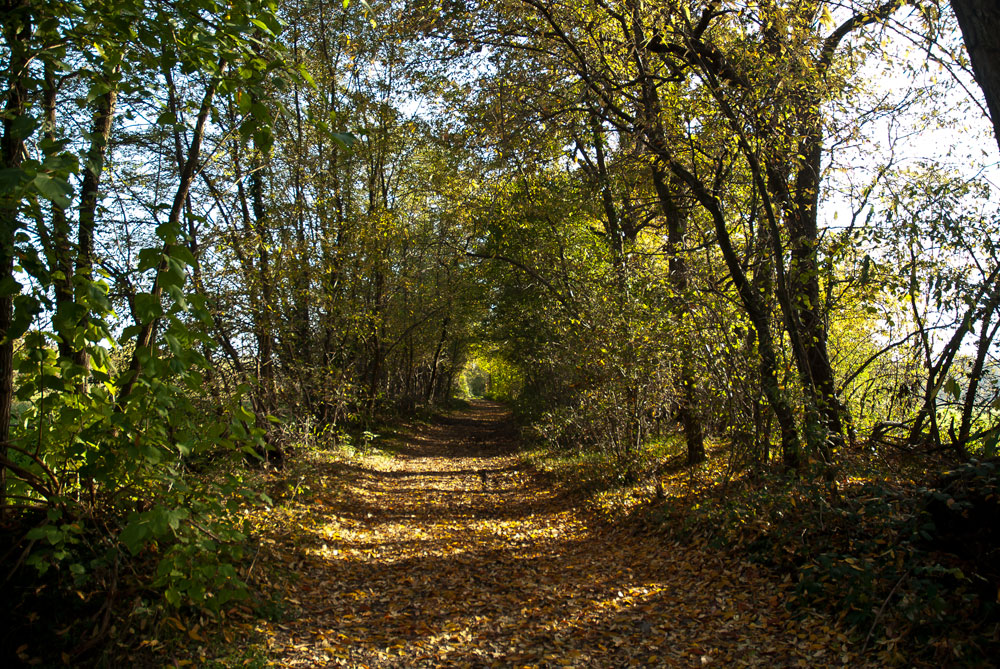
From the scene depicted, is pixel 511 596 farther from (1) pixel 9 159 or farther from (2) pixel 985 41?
(2) pixel 985 41

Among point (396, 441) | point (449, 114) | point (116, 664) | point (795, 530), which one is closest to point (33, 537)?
point (116, 664)

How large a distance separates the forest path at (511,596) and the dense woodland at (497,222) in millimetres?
939

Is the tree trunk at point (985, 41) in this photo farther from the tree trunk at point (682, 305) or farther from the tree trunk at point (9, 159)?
the tree trunk at point (9, 159)

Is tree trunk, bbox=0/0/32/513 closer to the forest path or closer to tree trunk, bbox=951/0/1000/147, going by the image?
the forest path

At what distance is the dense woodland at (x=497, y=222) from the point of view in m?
3.22

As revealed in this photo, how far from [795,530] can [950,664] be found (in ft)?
6.38

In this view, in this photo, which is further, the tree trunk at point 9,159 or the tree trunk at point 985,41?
the tree trunk at point 985,41

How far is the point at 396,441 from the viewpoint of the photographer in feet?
66.6

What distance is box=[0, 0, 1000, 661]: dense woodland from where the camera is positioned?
322cm

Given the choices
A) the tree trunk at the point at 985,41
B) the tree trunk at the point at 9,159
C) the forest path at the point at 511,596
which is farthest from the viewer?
the forest path at the point at 511,596

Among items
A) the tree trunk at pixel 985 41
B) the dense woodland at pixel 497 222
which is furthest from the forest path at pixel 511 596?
the tree trunk at pixel 985 41

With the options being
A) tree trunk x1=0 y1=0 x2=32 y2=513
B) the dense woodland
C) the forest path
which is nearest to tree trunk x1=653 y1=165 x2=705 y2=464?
the dense woodland

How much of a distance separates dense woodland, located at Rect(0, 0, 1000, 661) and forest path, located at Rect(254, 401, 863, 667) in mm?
939

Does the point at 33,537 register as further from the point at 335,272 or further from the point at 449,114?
the point at 335,272
